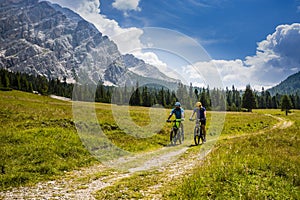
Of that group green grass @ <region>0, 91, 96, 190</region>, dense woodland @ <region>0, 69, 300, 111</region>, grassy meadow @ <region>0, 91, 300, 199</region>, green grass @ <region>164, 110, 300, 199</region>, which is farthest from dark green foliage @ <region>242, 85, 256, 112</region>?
green grass @ <region>164, 110, 300, 199</region>

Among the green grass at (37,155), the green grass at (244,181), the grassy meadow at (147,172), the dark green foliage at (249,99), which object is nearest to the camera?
the green grass at (244,181)

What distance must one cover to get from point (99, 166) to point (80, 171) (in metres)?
1.19

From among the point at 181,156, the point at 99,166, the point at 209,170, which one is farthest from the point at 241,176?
the point at 99,166

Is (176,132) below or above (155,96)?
below

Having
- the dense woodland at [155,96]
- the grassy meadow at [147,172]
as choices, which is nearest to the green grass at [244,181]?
the grassy meadow at [147,172]

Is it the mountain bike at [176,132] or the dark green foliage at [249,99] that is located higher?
the dark green foliage at [249,99]

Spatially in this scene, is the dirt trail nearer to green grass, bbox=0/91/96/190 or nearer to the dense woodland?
green grass, bbox=0/91/96/190

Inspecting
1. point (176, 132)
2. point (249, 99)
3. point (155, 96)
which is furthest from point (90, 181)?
point (249, 99)

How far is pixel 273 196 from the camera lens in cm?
696

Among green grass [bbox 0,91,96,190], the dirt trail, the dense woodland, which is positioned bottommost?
the dirt trail

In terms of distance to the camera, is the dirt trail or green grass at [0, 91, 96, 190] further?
green grass at [0, 91, 96, 190]

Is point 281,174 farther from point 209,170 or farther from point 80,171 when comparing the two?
point 80,171

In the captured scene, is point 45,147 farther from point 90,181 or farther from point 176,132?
point 176,132

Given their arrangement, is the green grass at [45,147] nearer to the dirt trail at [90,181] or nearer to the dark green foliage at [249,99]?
the dirt trail at [90,181]
